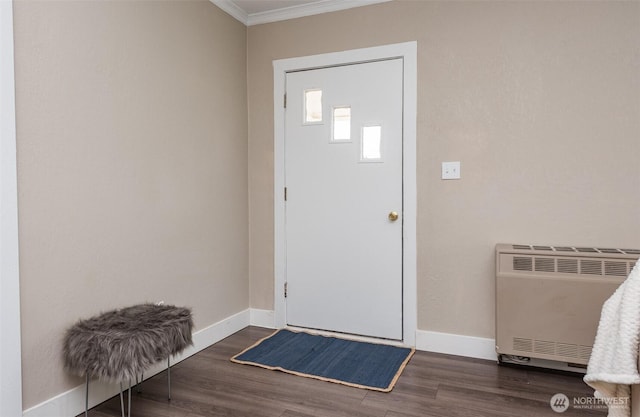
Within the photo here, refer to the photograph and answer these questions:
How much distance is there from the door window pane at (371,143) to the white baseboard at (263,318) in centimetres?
141

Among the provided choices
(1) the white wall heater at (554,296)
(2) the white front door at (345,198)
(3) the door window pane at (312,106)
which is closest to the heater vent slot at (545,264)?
(1) the white wall heater at (554,296)

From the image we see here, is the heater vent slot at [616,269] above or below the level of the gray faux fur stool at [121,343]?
above

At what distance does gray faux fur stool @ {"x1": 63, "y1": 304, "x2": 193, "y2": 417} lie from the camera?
69.6 inches

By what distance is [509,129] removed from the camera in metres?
2.62

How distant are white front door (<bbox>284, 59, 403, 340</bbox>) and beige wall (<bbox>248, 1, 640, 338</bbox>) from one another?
0.66 ft

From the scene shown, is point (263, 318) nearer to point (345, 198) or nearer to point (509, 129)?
point (345, 198)

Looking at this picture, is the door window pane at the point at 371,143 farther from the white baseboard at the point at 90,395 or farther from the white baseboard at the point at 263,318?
the white baseboard at the point at 90,395

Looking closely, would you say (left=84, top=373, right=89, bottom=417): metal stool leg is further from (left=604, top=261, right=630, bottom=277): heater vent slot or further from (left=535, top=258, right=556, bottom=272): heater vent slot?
(left=604, top=261, right=630, bottom=277): heater vent slot

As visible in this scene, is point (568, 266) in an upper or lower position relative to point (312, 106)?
lower

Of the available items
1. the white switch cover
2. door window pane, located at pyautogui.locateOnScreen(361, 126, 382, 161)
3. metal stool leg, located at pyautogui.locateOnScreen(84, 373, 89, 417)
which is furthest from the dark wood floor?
door window pane, located at pyautogui.locateOnScreen(361, 126, 382, 161)

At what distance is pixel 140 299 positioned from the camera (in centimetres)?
237

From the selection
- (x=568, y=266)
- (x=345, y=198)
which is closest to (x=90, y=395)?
(x=345, y=198)

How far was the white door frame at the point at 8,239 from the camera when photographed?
1.66m

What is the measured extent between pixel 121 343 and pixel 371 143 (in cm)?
198
